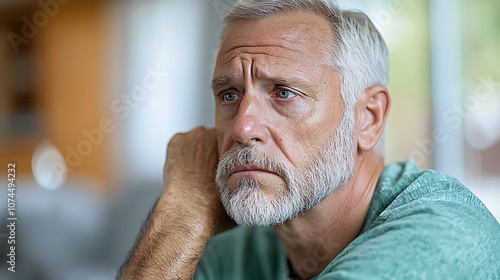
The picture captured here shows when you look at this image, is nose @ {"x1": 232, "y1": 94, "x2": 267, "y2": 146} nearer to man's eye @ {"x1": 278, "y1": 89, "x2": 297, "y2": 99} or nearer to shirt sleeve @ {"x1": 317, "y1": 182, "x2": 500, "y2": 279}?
man's eye @ {"x1": 278, "y1": 89, "x2": 297, "y2": 99}

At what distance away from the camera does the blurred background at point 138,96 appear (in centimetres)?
385

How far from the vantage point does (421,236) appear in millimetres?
A: 1028

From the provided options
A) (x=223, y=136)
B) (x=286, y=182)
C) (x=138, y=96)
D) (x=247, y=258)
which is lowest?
(x=247, y=258)

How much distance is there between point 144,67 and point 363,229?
3.18m

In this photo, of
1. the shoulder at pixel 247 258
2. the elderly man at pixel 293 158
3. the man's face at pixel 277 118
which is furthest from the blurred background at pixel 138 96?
the man's face at pixel 277 118

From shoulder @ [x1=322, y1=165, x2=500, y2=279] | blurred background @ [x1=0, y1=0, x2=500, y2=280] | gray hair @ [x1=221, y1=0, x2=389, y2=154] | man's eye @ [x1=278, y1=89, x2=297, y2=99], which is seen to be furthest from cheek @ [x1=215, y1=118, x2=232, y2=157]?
blurred background @ [x1=0, y1=0, x2=500, y2=280]

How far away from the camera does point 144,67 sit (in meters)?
4.36

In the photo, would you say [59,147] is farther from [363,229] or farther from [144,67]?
[363,229]

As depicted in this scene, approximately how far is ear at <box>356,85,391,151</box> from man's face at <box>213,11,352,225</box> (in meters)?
0.06

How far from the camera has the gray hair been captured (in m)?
1.42

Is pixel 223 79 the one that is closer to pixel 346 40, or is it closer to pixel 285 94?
pixel 285 94

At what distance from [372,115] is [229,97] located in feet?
1.11

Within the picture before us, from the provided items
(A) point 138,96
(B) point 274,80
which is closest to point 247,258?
(B) point 274,80

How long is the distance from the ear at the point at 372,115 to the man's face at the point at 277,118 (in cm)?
6
